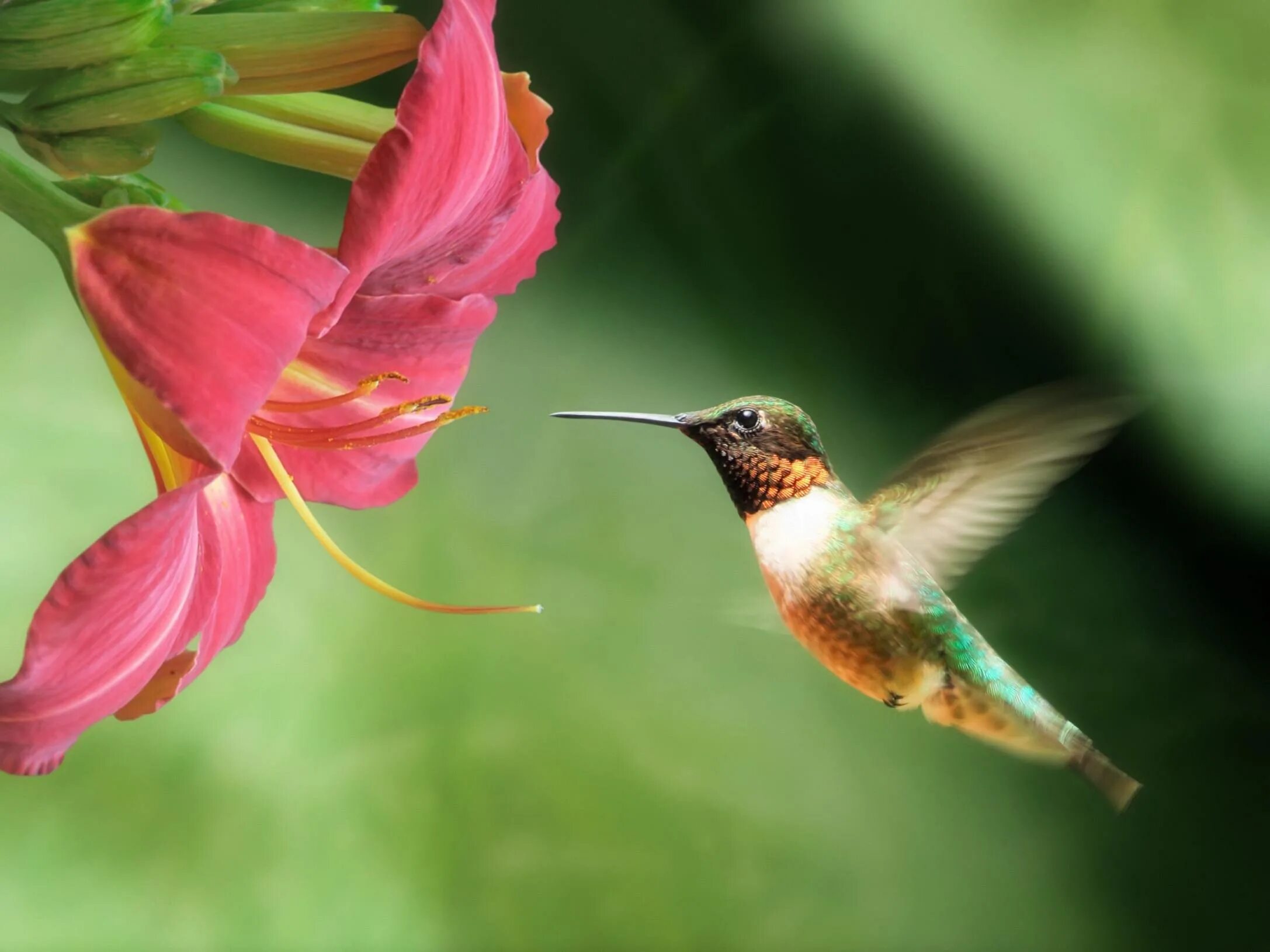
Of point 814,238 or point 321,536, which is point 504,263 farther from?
point 814,238

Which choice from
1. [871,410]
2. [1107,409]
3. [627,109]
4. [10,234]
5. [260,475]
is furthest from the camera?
[871,410]

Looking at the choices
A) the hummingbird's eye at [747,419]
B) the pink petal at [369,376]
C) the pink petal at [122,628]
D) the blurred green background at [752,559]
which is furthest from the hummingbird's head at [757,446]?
the blurred green background at [752,559]

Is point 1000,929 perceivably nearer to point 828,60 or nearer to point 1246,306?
point 1246,306

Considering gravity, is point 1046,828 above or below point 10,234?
below

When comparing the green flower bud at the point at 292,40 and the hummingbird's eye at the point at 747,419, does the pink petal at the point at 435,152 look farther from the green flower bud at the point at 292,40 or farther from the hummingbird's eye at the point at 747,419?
the hummingbird's eye at the point at 747,419

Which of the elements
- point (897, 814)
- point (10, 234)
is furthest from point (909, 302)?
point (10, 234)

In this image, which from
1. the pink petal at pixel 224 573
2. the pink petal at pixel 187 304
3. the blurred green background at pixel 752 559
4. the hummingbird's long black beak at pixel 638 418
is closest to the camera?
the pink petal at pixel 187 304

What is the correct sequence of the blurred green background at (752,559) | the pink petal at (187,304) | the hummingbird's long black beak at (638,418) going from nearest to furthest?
the pink petal at (187,304), the hummingbird's long black beak at (638,418), the blurred green background at (752,559)
